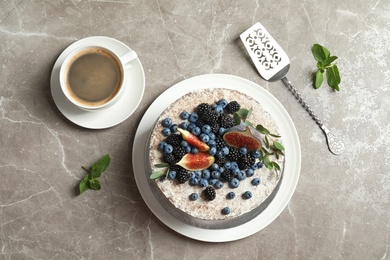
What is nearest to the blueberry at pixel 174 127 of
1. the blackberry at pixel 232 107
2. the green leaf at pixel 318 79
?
the blackberry at pixel 232 107

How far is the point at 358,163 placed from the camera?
2.25 metres

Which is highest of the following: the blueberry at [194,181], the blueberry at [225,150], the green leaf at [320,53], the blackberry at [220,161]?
the green leaf at [320,53]

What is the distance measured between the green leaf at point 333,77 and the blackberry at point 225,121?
1.96 feet

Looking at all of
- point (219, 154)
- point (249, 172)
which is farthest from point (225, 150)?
point (249, 172)

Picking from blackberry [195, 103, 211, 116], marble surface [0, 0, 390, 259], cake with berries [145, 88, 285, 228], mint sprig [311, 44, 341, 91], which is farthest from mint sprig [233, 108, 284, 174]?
mint sprig [311, 44, 341, 91]

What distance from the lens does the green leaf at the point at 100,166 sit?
2123mm

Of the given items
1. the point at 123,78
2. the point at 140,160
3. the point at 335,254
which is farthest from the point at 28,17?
the point at 335,254

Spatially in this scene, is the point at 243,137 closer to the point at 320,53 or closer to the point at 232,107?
the point at 232,107

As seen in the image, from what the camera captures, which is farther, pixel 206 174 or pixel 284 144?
pixel 284 144

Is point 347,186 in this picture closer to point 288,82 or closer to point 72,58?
point 288,82

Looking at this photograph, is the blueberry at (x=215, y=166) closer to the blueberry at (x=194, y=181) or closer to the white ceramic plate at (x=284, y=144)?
the blueberry at (x=194, y=181)

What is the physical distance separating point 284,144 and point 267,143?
26 centimetres

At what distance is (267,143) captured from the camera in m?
1.91

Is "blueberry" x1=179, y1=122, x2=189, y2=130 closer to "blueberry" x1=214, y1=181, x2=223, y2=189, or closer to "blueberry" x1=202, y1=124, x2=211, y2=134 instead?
"blueberry" x1=202, y1=124, x2=211, y2=134
